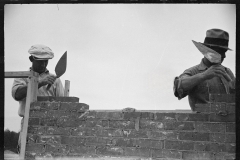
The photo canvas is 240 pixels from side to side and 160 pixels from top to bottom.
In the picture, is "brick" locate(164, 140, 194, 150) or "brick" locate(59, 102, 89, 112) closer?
"brick" locate(164, 140, 194, 150)

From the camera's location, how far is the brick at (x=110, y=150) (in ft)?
10.4

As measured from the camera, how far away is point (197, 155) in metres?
3.02

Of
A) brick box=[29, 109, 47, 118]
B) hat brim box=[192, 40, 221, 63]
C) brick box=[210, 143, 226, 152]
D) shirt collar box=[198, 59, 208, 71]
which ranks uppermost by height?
hat brim box=[192, 40, 221, 63]

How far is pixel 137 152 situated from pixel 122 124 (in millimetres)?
355

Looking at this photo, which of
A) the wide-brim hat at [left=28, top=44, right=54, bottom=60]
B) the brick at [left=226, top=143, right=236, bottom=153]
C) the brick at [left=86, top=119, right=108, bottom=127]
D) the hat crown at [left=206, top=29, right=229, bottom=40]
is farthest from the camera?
the wide-brim hat at [left=28, top=44, right=54, bottom=60]

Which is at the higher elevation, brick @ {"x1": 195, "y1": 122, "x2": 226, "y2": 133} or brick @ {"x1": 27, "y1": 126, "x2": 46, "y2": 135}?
brick @ {"x1": 195, "y1": 122, "x2": 226, "y2": 133}

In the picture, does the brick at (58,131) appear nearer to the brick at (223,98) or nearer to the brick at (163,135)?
the brick at (163,135)

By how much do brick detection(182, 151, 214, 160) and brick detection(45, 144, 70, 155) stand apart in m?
1.33

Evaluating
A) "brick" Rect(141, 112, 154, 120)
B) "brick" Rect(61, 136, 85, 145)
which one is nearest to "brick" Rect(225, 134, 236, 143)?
"brick" Rect(141, 112, 154, 120)

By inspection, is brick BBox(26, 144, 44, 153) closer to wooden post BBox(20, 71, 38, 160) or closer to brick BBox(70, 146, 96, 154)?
wooden post BBox(20, 71, 38, 160)

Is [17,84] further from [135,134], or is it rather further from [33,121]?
[135,134]

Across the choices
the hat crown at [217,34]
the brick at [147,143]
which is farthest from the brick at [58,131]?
the hat crown at [217,34]

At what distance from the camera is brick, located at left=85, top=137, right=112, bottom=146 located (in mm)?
3229

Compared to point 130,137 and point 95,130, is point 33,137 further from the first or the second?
point 130,137
